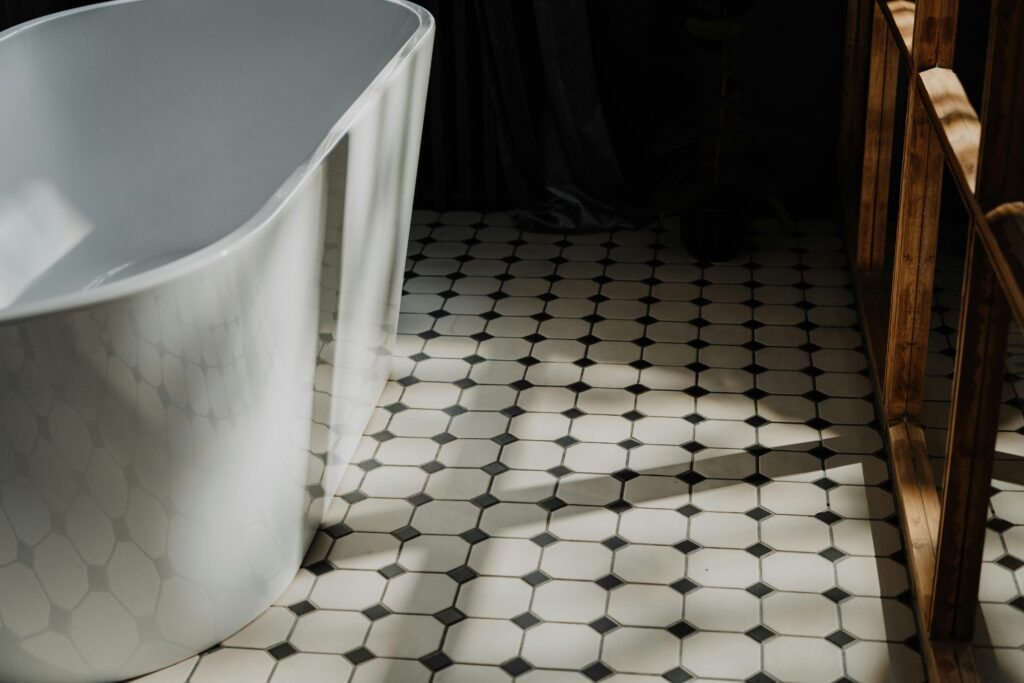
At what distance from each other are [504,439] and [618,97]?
155cm

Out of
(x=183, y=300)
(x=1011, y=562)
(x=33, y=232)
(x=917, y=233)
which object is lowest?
(x=1011, y=562)

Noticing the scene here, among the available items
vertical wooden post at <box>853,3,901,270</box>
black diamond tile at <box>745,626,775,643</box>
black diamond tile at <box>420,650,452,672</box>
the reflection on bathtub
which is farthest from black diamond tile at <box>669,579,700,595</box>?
the reflection on bathtub

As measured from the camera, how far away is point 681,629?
2.23 m

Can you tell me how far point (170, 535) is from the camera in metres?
1.98

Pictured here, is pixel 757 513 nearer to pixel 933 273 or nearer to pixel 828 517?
pixel 828 517

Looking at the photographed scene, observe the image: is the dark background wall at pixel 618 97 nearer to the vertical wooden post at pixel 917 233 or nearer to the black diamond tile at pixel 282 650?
the vertical wooden post at pixel 917 233

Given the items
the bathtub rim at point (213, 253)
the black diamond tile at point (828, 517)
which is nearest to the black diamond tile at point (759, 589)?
the black diamond tile at point (828, 517)

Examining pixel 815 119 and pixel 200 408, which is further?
pixel 815 119

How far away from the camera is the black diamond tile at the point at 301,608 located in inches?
Result: 90.8

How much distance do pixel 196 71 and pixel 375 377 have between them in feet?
3.50

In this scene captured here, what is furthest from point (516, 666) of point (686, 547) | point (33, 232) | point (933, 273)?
point (33, 232)

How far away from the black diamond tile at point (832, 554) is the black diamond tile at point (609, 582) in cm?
42

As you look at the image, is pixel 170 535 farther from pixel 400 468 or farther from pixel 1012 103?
pixel 1012 103

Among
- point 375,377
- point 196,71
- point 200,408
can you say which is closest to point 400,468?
point 375,377
